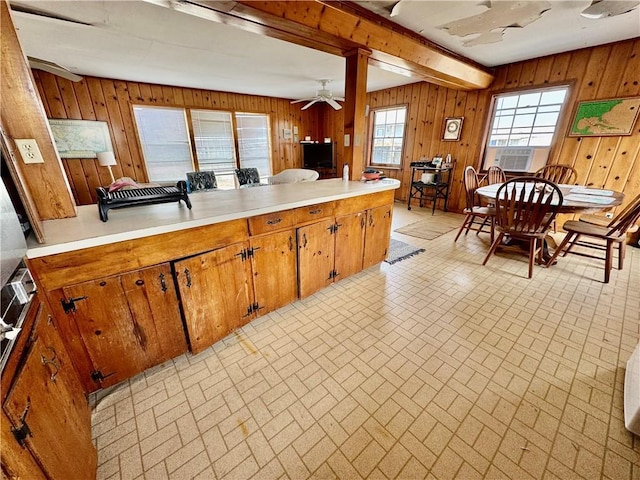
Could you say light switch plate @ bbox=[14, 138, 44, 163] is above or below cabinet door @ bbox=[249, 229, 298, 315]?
above

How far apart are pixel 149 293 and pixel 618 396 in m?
2.54

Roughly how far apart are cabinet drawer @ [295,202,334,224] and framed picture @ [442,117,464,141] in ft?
12.8

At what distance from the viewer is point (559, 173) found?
3.60 meters

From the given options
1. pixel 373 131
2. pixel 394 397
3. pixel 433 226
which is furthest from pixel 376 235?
pixel 373 131

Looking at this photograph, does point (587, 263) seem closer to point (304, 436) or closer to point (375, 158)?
point (304, 436)

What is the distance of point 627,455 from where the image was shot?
110 cm

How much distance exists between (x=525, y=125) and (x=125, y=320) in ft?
17.7

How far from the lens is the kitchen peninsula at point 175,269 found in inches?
46.1

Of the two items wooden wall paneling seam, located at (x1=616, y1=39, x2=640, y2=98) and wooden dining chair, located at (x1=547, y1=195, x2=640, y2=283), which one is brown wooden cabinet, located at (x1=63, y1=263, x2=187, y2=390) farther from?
wooden wall paneling seam, located at (x1=616, y1=39, x2=640, y2=98)

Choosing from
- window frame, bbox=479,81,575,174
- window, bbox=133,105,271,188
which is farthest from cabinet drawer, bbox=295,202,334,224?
window, bbox=133,105,271,188

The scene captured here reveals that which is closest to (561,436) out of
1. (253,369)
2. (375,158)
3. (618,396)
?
(618,396)

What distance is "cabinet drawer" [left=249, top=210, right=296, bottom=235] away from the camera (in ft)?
5.47

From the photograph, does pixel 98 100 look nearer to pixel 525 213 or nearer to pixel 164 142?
pixel 164 142

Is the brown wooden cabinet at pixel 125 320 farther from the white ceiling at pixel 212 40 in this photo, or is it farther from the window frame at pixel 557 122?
the window frame at pixel 557 122
